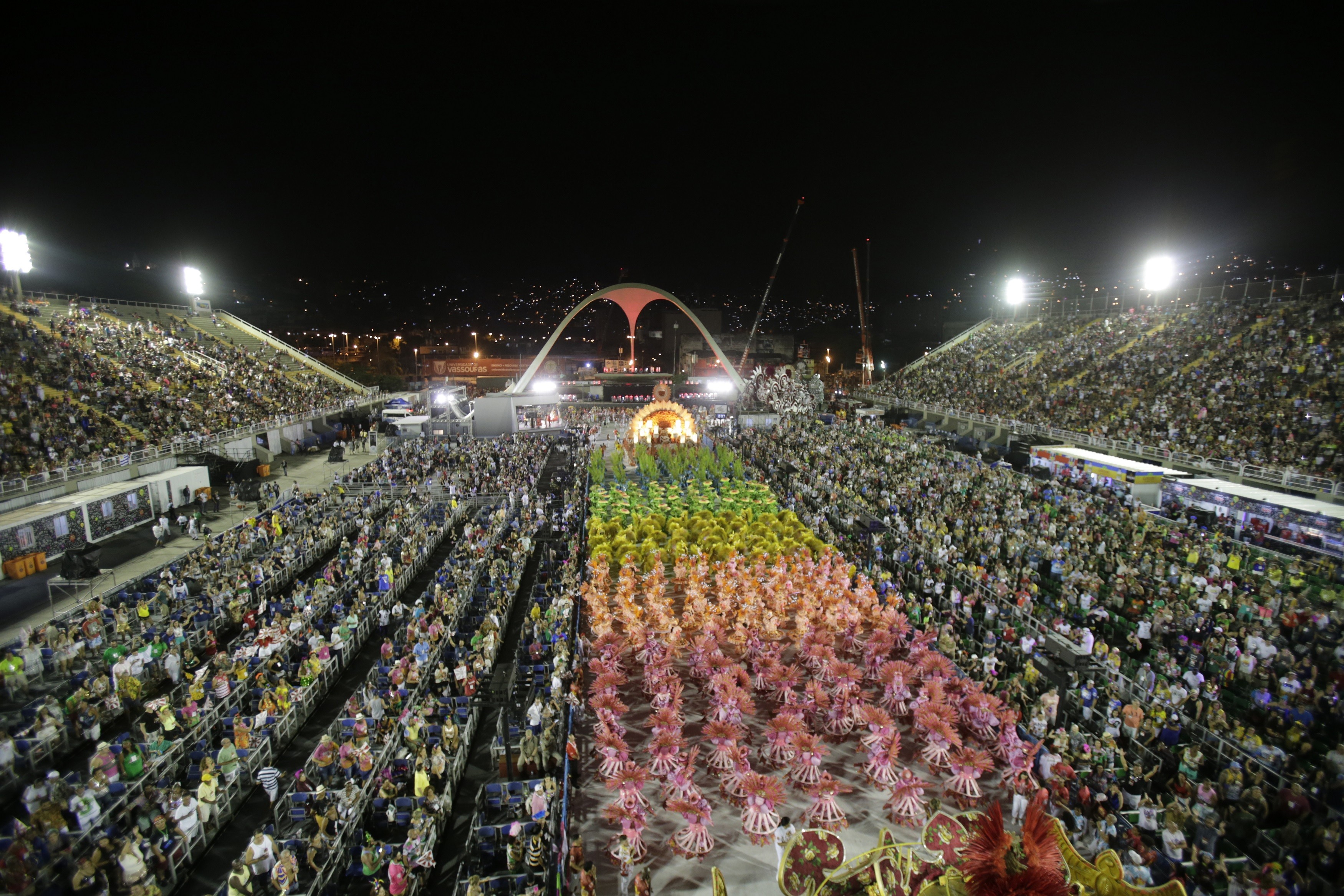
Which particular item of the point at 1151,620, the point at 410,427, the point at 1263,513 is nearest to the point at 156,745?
the point at 1151,620

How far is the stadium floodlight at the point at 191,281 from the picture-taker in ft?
133

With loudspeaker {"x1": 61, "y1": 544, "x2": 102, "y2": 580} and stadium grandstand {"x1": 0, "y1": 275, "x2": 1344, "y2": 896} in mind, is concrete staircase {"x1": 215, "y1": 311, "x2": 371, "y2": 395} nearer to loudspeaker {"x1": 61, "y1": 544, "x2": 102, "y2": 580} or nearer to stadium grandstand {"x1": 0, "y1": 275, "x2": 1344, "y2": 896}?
stadium grandstand {"x1": 0, "y1": 275, "x2": 1344, "y2": 896}

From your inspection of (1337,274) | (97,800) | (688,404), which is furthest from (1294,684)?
(688,404)

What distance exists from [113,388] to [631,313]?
3868 centimetres

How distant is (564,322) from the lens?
4794cm

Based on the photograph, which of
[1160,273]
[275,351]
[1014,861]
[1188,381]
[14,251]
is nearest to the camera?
[1014,861]

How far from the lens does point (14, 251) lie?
28.2 metres

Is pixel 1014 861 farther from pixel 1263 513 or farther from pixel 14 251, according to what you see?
pixel 14 251

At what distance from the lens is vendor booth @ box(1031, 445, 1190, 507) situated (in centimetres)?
1803

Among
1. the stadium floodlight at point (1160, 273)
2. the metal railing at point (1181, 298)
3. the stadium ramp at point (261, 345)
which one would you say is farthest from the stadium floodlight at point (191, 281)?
the stadium floodlight at point (1160, 273)

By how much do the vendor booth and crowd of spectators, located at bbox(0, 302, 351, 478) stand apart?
31526 mm

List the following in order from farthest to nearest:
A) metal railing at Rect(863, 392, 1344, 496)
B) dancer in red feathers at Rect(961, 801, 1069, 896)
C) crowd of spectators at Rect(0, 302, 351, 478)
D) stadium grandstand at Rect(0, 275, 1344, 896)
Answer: crowd of spectators at Rect(0, 302, 351, 478), metal railing at Rect(863, 392, 1344, 496), stadium grandstand at Rect(0, 275, 1344, 896), dancer in red feathers at Rect(961, 801, 1069, 896)

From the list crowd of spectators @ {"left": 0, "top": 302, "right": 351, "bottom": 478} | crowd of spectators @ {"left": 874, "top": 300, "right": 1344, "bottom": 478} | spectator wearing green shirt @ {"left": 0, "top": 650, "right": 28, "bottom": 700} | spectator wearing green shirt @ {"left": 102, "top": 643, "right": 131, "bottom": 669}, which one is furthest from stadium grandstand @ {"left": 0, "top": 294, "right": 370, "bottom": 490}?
crowd of spectators @ {"left": 874, "top": 300, "right": 1344, "bottom": 478}

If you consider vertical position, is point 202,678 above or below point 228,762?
above
